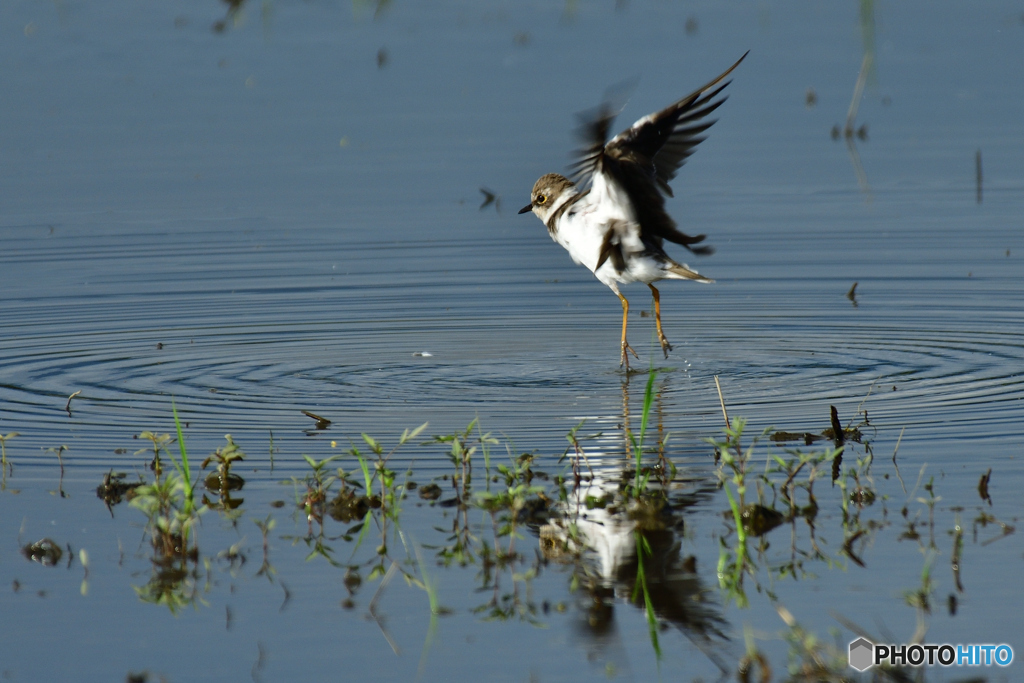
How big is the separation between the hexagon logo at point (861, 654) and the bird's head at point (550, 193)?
5.88 metres

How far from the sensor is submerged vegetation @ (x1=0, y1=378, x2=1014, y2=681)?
4824 mm

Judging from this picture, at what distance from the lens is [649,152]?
328 inches

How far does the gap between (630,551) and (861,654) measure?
1130mm

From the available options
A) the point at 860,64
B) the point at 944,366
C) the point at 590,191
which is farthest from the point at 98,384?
the point at 860,64

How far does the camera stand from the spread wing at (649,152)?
7.93 m

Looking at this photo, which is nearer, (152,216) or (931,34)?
(152,216)

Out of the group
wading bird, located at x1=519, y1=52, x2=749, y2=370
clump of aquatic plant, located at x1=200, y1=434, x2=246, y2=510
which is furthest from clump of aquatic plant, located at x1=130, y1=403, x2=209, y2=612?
wading bird, located at x1=519, y1=52, x2=749, y2=370

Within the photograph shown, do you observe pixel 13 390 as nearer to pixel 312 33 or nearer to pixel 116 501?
pixel 116 501

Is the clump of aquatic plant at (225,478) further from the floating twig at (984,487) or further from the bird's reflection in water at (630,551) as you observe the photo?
the floating twig at (984,487)

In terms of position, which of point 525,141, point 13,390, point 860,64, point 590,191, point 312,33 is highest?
point 312,33

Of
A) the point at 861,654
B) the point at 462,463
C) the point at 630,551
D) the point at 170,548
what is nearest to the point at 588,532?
the point at 630,551

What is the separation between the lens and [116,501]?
6.18 metres

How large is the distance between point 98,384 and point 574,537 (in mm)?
4262

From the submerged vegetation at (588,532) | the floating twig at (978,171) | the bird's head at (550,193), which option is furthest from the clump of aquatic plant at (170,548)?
the floating twig at (978,171)
